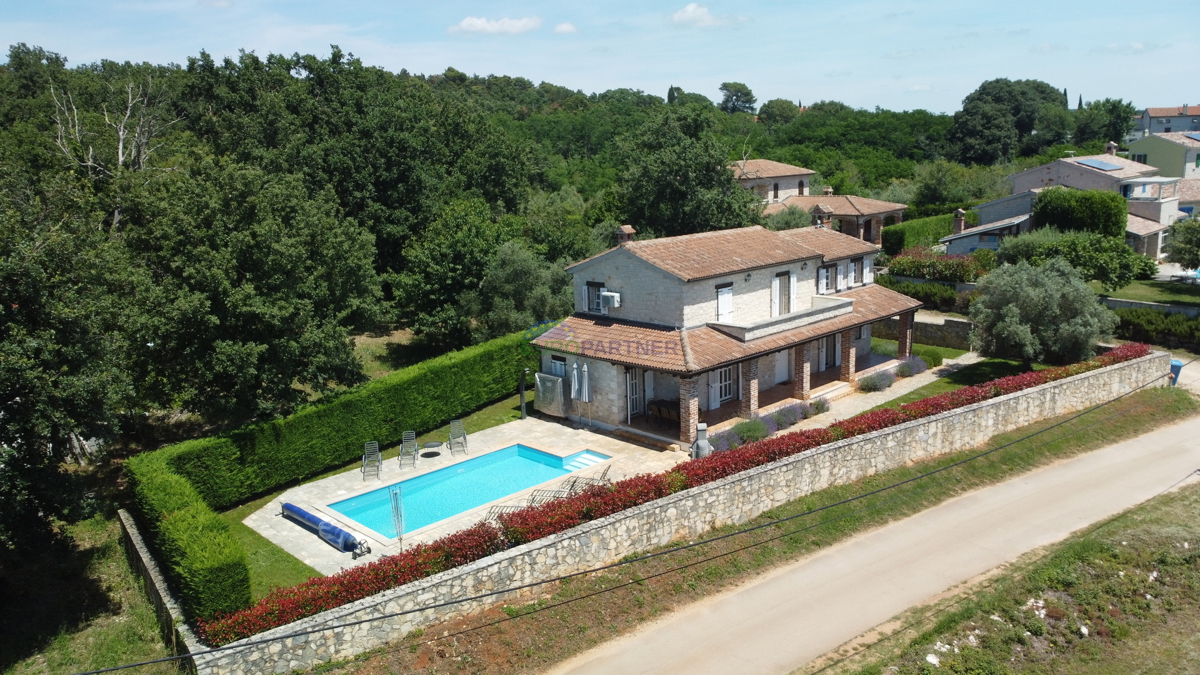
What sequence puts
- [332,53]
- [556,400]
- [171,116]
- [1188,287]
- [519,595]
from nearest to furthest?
1. [519,595]
2. [556,400]
3. [1188,287]
4. [332,53]
5. [171,116]

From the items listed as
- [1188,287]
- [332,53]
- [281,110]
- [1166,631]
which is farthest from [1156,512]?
[332,53]

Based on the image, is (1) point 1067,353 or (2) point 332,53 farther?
(2) point 332,53

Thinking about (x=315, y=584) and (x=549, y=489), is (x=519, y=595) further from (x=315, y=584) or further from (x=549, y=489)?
(x=549, y=489)

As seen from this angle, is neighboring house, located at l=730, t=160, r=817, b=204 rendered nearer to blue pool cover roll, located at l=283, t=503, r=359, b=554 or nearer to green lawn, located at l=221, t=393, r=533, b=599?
green lawn, located at l=221, t=393, r=533, b=599

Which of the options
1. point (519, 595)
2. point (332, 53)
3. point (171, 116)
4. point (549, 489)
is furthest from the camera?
point (171, 116)

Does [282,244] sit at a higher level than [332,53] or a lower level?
lower

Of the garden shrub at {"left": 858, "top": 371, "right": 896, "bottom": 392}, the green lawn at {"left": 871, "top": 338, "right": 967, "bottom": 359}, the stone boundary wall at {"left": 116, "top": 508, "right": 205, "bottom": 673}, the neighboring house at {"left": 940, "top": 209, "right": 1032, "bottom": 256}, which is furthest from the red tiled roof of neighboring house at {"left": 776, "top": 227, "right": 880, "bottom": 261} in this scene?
the stone boundary wall at {"left": 116, "top": 508, "right": 205, "bottom": 673}
